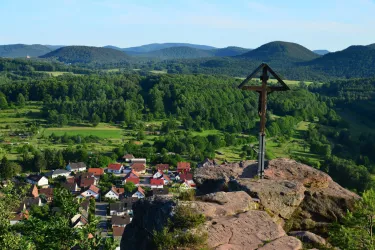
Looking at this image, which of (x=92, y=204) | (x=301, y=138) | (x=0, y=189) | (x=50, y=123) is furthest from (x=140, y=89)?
(x=0, y=189)

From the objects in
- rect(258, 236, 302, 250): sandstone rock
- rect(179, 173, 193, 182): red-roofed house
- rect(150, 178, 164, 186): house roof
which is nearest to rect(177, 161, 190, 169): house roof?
rect(179, 173, 193, 182): red-roofed house

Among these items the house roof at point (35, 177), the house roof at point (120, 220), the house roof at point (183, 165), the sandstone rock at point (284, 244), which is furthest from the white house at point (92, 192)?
the sandstone rock at point (284, 244)

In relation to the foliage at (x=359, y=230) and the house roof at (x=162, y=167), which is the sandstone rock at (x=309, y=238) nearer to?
the foliage at (x=359, y=230)

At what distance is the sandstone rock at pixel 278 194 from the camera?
976 cm

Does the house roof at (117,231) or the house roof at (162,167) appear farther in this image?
the house roof at (162,167)

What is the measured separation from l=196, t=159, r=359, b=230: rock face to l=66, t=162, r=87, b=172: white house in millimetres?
43895

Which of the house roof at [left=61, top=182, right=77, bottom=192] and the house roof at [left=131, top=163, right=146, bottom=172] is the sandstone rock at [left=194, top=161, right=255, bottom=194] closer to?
the house roof at [left=61, top=182, right=77, bottom=192]

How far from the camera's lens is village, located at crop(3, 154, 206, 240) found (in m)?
37.0

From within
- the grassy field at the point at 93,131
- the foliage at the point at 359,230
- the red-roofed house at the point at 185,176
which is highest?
the foliage at the point at 359,230

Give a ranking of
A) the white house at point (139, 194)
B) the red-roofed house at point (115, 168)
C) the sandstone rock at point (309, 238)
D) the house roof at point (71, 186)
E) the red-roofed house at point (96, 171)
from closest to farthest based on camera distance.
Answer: the sandstone rock at point (309, 238) → the white house at point (139, 194) → the house roof at point (71, 186) → the red-roofed house at point (96, 171) → the red-roofed house at point (115, 168)

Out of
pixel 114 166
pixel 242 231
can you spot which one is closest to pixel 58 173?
pixel 114 166

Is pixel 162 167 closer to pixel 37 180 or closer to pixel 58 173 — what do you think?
pixel 58 173

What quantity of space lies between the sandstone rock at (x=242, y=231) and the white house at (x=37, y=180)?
4159 cm

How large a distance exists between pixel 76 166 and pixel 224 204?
47.0 m
